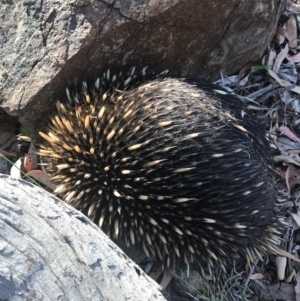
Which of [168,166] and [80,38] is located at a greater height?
[80,38]

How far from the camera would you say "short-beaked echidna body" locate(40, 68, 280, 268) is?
2186 millimetres

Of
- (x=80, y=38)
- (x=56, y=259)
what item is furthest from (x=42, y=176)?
(x=56, y=259)

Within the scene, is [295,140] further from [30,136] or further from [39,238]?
[39,238]

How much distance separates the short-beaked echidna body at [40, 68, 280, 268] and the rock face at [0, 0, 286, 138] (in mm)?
108

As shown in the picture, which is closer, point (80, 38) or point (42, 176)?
point (80, 38)

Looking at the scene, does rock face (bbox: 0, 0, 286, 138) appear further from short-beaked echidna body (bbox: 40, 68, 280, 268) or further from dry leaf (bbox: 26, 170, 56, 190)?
dry leaf (bbox: 26, 170, 56, 190)

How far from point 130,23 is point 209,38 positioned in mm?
506

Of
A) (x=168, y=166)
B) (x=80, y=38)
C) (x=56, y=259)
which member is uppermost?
(x=80, y=38)

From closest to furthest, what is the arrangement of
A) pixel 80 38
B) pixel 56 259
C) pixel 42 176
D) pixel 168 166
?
pixel 56 259, pixel 168 166, pixel 80 38, pixel 42 176

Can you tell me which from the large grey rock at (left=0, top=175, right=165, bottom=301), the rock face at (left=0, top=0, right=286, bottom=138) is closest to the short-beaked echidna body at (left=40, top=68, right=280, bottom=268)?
the rock face at (left=0, top=0, right=286, bottom=138)

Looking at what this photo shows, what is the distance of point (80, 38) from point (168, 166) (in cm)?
68

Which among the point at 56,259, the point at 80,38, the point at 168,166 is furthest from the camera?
the point at 80,38

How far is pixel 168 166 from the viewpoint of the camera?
7.22ft

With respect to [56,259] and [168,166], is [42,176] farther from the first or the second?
[56,259]
